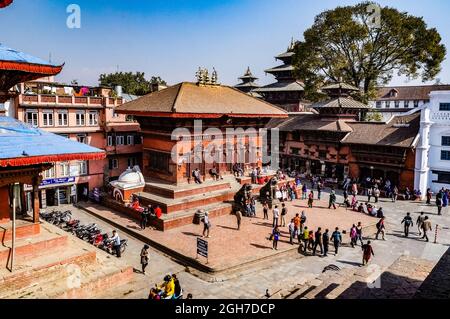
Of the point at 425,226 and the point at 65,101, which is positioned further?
the point at 65,101

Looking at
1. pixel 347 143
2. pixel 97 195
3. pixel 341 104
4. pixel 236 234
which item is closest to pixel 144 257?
pixel 236 234

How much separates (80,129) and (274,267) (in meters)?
17.8

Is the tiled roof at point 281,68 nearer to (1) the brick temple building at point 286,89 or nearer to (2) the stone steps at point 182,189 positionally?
(1) the brick temple building at point 286,89

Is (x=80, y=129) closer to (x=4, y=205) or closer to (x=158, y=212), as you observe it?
(x=158, y=212)

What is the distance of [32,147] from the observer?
1127 centimetres

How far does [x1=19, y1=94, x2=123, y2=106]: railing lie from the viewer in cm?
2375

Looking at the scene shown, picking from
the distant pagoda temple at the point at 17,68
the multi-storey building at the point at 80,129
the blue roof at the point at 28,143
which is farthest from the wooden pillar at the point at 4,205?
the multi-storey building at the point at 80,129

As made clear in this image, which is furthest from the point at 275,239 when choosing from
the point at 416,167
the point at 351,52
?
the point at 351,52

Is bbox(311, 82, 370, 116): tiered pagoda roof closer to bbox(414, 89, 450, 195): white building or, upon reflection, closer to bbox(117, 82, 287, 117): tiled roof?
bbox(117, 82, 287, 117): tiled roof

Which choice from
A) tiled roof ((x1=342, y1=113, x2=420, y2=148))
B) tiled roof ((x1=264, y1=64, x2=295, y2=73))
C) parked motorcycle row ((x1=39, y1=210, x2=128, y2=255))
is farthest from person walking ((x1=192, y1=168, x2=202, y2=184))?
tiled roof ((x1=264, y1=64, x2=295, y2=73))

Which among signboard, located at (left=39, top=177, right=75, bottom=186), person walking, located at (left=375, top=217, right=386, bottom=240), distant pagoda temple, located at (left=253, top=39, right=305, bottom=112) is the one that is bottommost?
person walking, located at (left=375, top=217, right=386, bottom=240)

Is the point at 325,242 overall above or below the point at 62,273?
below

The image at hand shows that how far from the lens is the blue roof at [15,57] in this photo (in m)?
11.1
